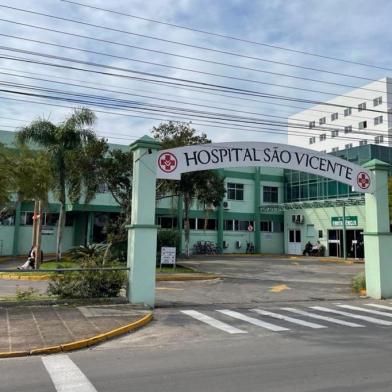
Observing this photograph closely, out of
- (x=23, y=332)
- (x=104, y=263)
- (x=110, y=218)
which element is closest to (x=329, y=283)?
(x=104, y=263)

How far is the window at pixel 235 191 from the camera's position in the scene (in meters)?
48.2

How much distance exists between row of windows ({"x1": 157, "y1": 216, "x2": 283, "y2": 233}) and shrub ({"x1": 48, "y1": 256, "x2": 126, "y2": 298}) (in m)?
28.5

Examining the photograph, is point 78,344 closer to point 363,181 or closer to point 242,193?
→ point 363,181

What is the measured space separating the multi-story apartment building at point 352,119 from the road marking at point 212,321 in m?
50.2

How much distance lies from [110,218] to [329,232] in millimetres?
19589

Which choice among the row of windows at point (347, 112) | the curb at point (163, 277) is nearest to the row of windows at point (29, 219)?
the curb at point (163, 277)

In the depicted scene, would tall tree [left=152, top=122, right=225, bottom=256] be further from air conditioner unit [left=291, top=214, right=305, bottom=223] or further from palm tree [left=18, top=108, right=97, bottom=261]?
air conditioner unit [left=291, top=214, right=305, bottom=223]

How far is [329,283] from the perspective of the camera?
22.5 m

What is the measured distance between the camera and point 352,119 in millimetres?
77250

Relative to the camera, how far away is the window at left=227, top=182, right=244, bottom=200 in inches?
1896

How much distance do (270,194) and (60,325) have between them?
4179cm

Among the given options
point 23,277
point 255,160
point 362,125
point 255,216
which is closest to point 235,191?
point 255,216

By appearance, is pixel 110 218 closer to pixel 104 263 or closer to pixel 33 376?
pixel 104 263

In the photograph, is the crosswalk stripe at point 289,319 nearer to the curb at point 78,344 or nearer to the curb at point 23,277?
the curb at point 78,344
